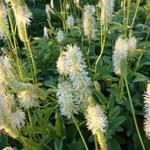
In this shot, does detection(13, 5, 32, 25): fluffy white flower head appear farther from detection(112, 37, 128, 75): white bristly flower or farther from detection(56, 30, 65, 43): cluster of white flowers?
detection(56, 30, 65, 43): cluster of white flowers

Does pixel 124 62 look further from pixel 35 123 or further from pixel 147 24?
pixel 147 24

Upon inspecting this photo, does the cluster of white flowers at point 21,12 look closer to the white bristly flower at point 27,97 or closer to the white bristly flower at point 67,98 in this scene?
the white bristly flower at point 27,97

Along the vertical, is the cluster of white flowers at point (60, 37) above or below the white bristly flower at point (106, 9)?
below

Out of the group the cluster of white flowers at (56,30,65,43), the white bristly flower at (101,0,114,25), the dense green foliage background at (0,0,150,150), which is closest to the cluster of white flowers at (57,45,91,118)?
the dense green foliage background at (0,0,150,150)

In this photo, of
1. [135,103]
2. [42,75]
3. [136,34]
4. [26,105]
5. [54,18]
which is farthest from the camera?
[54,18]

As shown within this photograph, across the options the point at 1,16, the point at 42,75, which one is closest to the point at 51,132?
the point at 1,16

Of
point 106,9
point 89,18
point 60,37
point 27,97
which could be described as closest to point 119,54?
point 89,18

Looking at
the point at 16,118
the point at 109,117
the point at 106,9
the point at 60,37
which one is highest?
the point at 106,9

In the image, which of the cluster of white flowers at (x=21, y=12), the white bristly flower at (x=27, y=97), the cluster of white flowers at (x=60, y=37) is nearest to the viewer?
the white bristly flower at (x=27, y=97)

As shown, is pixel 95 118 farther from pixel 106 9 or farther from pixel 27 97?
pixel 106 9

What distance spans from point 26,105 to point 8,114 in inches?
8.8

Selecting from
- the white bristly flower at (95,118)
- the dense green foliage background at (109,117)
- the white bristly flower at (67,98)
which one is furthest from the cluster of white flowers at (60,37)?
the white bristly flower at (95,118)

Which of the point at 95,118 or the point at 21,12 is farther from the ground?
the point at 21,12

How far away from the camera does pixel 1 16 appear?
2.69 meters
